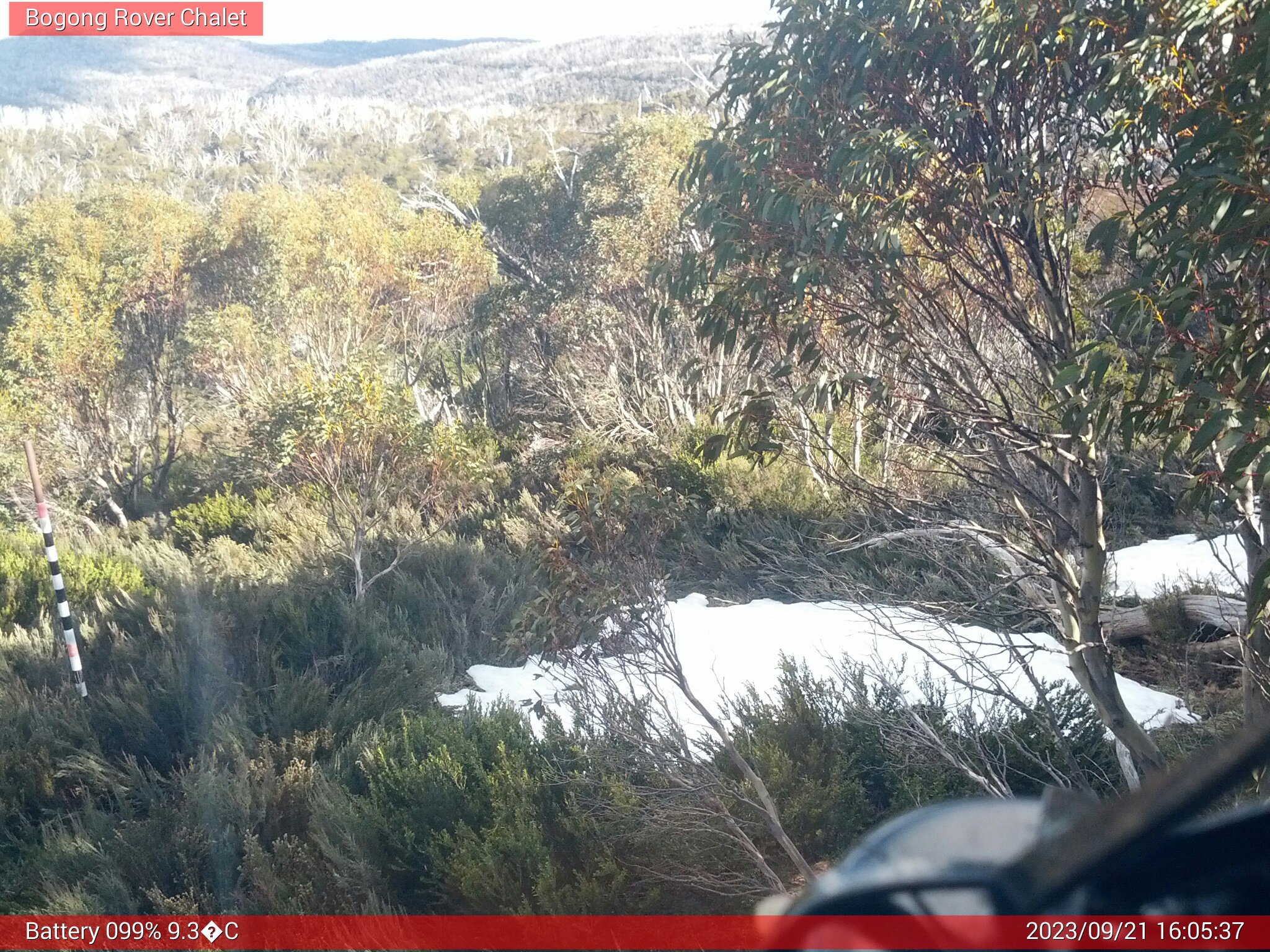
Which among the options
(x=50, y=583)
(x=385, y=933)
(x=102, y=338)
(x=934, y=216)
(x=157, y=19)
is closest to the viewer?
(x=385, y=933)

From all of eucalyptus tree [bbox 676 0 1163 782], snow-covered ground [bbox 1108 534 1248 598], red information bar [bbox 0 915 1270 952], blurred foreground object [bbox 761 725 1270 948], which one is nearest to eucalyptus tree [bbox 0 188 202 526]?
red information bar [bbox 0 915 1270 952]

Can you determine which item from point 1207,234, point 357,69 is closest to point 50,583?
point 1207,234

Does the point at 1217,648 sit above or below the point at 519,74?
below

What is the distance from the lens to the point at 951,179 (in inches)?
142

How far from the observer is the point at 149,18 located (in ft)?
19.3

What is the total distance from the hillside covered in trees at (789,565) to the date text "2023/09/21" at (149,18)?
2951mm

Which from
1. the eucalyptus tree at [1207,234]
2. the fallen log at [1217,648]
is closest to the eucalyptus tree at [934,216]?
the eucalyptus tree at [1207,234]

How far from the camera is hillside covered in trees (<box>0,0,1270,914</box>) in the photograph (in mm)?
3102

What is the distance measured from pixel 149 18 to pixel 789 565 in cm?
601

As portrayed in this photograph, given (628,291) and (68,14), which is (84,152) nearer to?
(628,291)

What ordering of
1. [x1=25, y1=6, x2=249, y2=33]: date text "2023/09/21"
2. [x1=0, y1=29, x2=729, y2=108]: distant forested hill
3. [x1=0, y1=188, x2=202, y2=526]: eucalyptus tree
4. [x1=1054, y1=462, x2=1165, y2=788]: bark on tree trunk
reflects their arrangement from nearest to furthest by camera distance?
[x1=1054, y1=462, x2=1165, y2=788]: bark on tree trunk, [x1=25, y1=6, x2=249, y2=33]: date text "2023/09/21", [x1=0, y1=188, x2=202, y2=526]: eucalyptus tree, [x1=0, y1=29, x2=729, y2=108]: distant forested hill

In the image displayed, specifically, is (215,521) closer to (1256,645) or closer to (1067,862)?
(1256,645)

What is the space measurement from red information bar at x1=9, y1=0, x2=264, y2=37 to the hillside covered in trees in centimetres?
292

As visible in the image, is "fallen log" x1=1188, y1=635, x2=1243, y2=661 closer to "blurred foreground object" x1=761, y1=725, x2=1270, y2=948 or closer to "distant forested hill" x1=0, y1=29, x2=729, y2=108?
"blurred foreground object" x1=761, y1=725, x2=1270, y2=948
